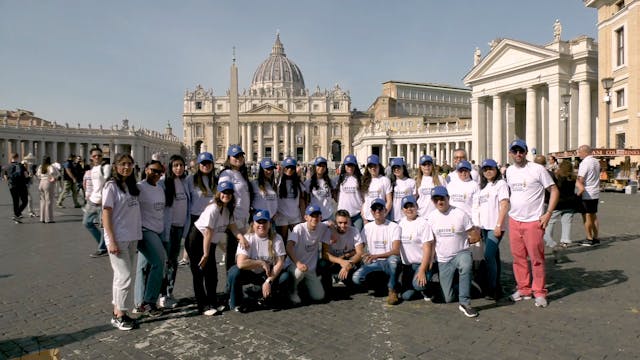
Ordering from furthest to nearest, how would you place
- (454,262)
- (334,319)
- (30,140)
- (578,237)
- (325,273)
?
1. (30,140)
2. (578,237)
3. (325,273)
4. (454,262)
5. (334,319)

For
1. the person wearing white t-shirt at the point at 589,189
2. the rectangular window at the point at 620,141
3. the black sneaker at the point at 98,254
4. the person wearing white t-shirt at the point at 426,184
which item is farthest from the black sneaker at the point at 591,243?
the rectangular window at the point at 620,141

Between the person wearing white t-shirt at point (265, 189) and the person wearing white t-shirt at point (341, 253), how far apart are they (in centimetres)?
91

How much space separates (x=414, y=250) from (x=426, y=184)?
1664mm

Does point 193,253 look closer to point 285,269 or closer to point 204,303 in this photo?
point 204,303

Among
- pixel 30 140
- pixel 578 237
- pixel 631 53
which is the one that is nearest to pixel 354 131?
pixel 30 140

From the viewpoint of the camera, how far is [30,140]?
64.4 meters

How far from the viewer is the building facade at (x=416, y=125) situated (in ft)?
206

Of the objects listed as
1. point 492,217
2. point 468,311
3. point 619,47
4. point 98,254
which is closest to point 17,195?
point 98,254

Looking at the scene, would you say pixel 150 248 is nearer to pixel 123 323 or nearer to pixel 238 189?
pixel 123 323

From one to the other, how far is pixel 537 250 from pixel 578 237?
539 cm

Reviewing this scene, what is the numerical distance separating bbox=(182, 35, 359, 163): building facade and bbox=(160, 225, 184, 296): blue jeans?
95236 millimetres

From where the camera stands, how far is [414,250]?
227 inches

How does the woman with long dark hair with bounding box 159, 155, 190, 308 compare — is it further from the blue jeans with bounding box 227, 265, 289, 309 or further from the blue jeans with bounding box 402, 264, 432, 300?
the blue jeans with bounding box 402, 264, 432, 300

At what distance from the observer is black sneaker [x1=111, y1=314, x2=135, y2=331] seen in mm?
4734
